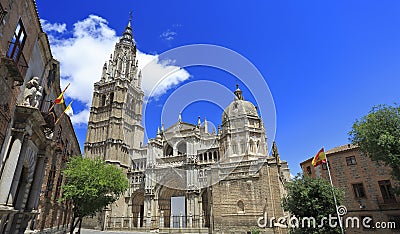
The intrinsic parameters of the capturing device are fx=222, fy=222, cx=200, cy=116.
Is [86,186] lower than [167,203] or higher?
higher

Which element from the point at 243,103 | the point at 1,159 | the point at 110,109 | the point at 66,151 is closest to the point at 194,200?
the point at 243,103

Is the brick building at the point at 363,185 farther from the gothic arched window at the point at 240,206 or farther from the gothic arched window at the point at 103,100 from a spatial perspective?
the gothic arched window at the point at 103,100

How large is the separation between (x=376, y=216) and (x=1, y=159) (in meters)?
27.0

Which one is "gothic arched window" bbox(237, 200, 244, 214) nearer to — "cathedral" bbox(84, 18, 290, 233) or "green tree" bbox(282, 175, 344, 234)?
"cathedral" bbox(84, 18, 290, 233)

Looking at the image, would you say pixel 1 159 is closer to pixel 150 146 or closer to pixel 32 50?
pixel 32 50

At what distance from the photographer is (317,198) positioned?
16344 mm

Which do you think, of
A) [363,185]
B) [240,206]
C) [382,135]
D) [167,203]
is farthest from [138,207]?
[382,135]

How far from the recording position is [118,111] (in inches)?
1903

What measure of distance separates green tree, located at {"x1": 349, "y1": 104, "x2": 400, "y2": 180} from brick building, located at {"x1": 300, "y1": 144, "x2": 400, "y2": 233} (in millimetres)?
3040

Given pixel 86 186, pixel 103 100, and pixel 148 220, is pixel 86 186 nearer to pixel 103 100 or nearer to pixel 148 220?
pixel 148 220

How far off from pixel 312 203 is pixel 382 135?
679 centimetres

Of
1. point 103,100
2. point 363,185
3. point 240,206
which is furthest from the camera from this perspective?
point 103,100

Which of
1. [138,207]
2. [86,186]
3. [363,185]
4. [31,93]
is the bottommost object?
[138,207]

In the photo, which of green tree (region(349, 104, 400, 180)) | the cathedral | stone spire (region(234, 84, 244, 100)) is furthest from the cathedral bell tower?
green tree (region(349, 104, 400, 180))
